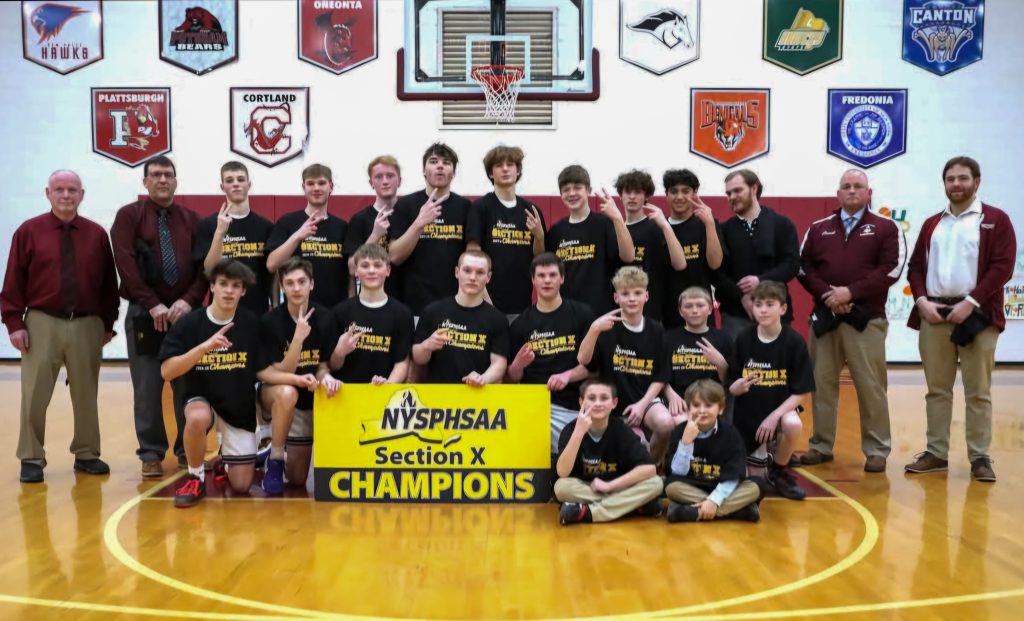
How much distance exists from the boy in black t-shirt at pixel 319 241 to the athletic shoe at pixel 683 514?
2756mm

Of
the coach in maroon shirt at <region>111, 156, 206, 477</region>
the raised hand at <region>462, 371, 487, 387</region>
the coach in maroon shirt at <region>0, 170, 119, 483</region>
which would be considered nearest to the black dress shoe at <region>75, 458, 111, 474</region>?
the coach in maroon shirt at <region>0, 170, 119, 483</region>

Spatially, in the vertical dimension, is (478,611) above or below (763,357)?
below

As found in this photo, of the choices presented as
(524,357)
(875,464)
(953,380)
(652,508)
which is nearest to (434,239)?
(524,357)

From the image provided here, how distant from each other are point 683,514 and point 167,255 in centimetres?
393

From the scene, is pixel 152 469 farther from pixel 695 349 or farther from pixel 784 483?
pixel 784 483

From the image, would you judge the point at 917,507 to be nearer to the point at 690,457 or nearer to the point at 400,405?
the point at 690,457

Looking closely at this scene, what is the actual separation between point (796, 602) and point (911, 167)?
A: 10436 mm

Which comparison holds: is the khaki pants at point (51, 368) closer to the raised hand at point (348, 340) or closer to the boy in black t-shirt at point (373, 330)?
the boy in black t-shirt at point (373, 330)


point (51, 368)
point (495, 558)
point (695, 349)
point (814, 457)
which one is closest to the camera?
point (495, 558)

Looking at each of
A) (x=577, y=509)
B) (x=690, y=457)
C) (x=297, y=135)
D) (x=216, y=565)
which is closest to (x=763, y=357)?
(x=690, y=457)

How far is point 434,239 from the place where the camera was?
6094 millimetres

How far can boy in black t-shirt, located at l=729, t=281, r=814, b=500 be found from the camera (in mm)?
5551

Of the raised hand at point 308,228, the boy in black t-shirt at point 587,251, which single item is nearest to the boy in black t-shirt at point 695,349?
the boy in black t-shirt at point 587,251

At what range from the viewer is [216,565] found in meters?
4.07
